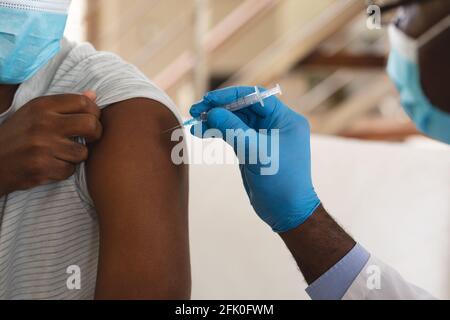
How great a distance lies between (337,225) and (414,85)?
29 cm

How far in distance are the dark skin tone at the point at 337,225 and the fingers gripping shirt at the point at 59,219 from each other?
0.96 ft

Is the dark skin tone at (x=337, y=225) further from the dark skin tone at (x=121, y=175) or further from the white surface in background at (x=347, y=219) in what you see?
the white surface in background at (x=347, y=219)

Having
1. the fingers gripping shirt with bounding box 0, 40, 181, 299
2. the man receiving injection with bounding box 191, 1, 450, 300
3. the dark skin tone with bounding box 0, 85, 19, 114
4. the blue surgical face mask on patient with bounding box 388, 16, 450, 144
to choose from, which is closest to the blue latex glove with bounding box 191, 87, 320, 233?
the man receiving injection with bounding box 191, 1, 450, 300

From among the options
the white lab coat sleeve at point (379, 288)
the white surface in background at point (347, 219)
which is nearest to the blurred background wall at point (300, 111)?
the white surface in background at point (347, 219)

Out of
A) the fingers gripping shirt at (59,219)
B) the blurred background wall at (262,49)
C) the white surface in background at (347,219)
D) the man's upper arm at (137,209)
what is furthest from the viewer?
the blurred background wall at (262,49)

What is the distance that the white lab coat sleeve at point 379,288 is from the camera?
94 centimetres

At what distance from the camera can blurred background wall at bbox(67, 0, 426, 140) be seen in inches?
87.5

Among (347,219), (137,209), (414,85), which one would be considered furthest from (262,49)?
(137,209)

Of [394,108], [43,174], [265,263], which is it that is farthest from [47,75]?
[394,108]

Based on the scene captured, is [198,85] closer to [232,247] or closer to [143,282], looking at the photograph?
[232,247]

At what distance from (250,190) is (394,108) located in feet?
3.58

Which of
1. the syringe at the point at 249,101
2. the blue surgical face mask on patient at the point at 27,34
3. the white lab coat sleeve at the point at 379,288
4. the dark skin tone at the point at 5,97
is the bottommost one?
the white lab coat sleeve at the point at 379,288

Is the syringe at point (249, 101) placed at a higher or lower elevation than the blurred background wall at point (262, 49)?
lower

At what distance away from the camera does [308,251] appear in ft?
3.06
